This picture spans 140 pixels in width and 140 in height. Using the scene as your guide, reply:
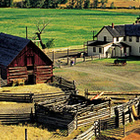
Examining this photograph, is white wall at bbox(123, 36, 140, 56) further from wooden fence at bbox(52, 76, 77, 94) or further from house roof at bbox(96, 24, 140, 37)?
wooden fence at bbox(52, 76, 77, 94)

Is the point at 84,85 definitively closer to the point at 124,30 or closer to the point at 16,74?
the point at 16,74

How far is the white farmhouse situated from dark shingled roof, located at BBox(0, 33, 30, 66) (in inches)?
1107

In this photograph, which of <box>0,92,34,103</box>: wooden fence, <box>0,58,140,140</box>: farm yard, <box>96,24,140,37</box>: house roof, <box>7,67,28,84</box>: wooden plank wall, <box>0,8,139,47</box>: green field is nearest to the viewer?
<box>0,58,140,140</box>: farm yard

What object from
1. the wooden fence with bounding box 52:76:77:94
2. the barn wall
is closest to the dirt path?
the wooden fence with bounding box 52:76:77:94

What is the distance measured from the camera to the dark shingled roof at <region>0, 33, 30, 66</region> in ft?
136

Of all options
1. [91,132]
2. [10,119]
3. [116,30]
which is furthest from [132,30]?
[91,132]

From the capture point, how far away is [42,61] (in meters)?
42.8

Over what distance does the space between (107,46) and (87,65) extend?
11901 millimetres

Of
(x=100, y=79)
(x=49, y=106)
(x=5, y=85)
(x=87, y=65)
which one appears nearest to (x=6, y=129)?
(x=49, y=106)

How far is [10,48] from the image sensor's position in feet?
141

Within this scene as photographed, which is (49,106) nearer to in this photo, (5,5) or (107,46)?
(107,46)

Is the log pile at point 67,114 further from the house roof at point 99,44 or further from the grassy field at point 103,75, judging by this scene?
the house roof at point 99,44

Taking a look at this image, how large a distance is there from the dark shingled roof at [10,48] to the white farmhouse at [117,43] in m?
28.1

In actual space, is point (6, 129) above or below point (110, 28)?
below
